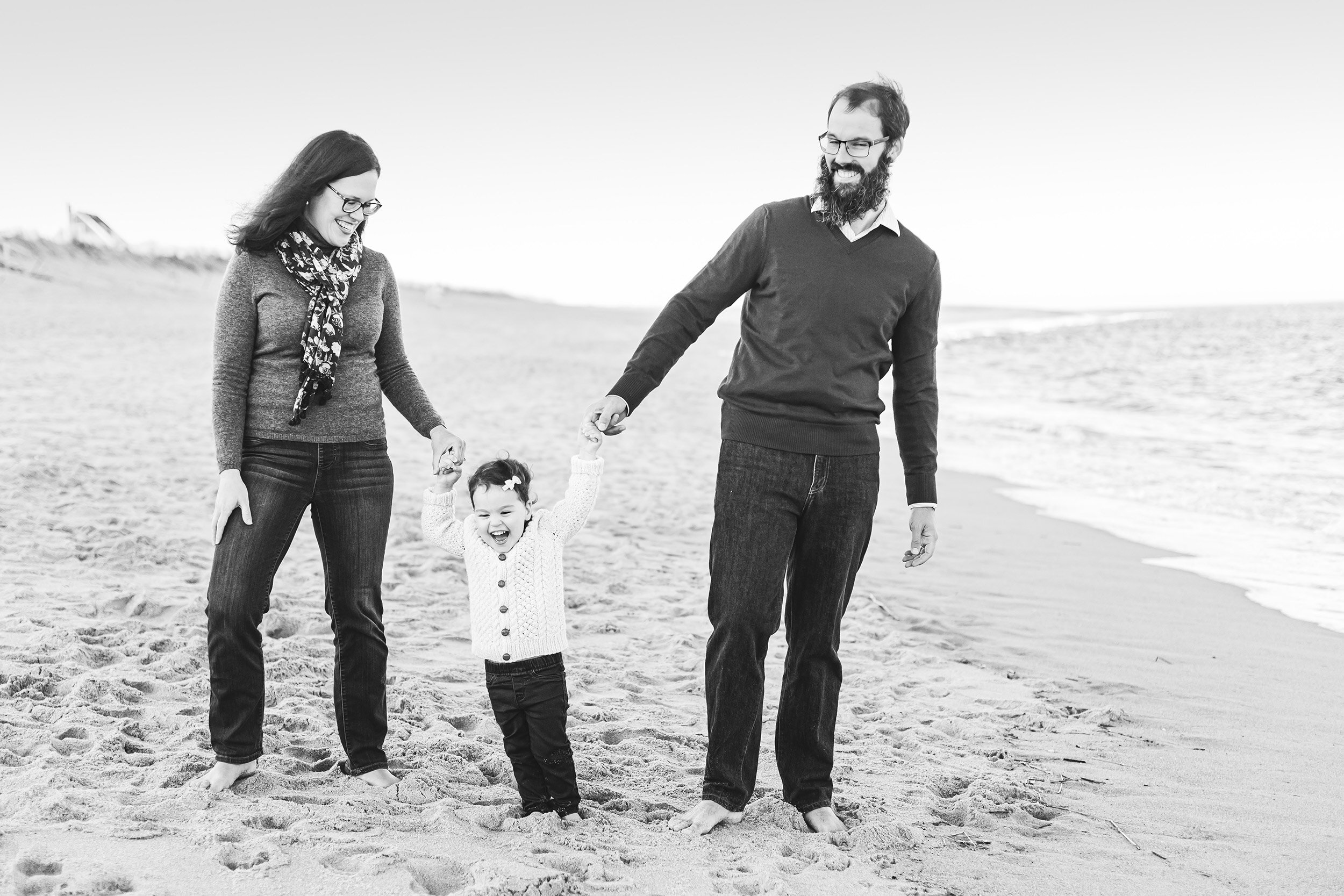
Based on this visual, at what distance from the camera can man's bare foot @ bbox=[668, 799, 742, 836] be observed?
119 inches

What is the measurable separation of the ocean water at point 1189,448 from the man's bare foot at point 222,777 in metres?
5.32

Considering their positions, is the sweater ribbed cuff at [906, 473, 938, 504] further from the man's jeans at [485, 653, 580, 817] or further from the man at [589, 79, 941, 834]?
the man's jeans at [485, 653, 580, 817]

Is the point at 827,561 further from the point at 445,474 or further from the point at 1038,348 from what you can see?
the point at 1038,348

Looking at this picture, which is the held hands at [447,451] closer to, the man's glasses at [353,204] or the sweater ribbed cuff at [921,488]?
the man's glasses at [353,204]

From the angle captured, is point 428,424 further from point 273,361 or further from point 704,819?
point 704,819

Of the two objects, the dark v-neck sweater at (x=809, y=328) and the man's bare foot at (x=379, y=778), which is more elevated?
the dark v-neck sweater at (x=809, y=328)

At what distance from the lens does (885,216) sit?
2.99m

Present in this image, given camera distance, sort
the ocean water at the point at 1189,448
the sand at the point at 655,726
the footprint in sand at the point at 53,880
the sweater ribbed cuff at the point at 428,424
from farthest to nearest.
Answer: the ocean water at the point at 1189,448 → the sweater ribbed cuff at the point at 428,424 → the sand at the point at 655,726 → the footprint in sand at the point at 53,880

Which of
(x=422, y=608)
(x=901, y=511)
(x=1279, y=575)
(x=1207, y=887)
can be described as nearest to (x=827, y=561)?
(x=1207, y=887)

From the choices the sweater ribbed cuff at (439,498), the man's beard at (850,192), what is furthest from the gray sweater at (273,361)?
the man's beard at (850,192)

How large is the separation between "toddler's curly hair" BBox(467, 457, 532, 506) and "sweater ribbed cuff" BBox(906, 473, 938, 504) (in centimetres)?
112

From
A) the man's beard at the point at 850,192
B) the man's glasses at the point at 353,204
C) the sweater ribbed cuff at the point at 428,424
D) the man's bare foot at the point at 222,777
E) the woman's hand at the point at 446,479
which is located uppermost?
the man's beard at the point at 850,192

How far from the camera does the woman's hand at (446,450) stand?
318 cm

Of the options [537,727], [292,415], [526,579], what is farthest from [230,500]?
[537,727]
